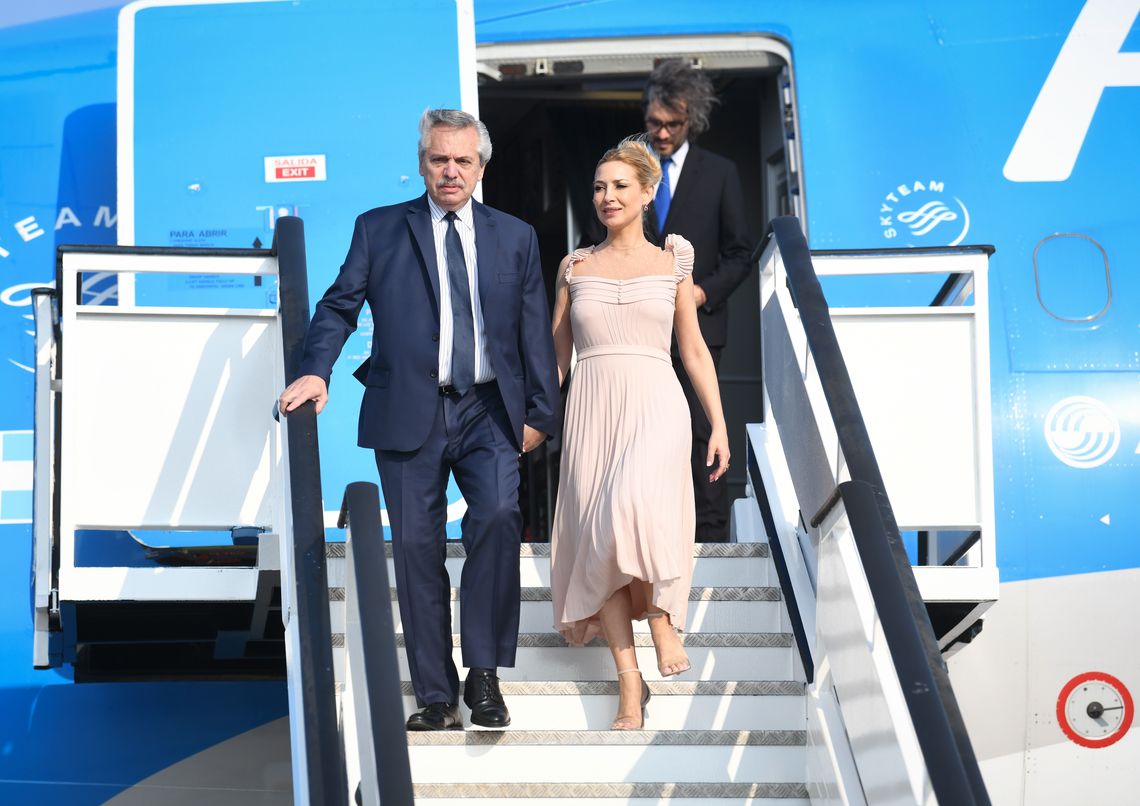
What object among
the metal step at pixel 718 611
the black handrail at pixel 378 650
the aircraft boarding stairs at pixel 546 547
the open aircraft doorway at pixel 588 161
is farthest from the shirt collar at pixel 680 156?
the black handrail at pixel 378 650

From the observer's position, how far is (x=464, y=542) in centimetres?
404

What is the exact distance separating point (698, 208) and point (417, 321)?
204 cm

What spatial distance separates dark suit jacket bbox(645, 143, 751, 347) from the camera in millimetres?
5754

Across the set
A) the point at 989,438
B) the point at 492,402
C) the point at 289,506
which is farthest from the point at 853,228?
the point at 289,506

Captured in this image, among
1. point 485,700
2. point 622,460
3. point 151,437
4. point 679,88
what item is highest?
point 679,88

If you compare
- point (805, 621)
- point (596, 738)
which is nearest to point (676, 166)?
point (805, 621)

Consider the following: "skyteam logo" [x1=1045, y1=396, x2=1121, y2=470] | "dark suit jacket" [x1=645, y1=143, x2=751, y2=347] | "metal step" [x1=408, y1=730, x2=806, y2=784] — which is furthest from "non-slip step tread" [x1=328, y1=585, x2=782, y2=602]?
"skyteam logo" [x1=1045, y1=396, x2=1121, y2=470]

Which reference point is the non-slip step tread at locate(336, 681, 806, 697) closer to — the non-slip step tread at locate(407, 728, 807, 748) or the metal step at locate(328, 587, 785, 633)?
the non-slip step tread at locate(407, 728, 807, 748)

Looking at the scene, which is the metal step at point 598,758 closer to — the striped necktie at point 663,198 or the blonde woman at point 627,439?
the blonde woman at point 627,439

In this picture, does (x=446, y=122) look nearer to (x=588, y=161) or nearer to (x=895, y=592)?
(x=895, y=592)

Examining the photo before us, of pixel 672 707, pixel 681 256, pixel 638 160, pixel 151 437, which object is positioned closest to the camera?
pixel 672 707

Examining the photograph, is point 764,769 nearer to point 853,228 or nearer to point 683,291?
point 683,291

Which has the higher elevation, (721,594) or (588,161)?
(588,161)

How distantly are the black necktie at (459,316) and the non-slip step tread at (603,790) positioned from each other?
3.64 ft
